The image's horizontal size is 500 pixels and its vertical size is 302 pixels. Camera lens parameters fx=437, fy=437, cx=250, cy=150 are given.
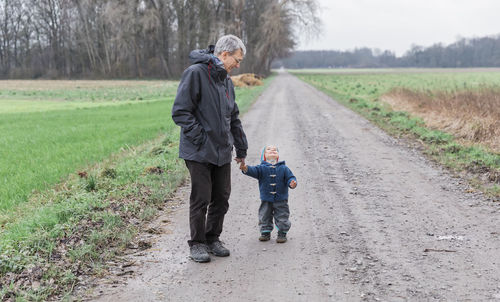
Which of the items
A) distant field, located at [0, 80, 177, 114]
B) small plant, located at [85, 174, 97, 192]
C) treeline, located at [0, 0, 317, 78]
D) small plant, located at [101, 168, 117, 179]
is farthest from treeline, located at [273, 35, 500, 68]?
small plant, located at [85, 174, 97, 192]

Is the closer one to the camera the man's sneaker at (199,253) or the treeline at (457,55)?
the man's sneaker at (199,253)

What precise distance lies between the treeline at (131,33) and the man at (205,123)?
152 ft

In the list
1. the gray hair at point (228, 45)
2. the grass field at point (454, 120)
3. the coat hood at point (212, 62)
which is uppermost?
the gray hair at point (228, 45)

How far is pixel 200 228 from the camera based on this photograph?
4410 mm

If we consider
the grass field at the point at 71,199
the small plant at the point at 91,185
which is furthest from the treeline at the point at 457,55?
the small plant at the point at 91,185

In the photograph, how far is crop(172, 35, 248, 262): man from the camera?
162 inches

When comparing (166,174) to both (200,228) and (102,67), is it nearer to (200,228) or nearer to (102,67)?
(200,228)

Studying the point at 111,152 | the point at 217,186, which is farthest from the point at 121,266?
the point at 111,152

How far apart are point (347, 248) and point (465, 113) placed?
30.8 ft

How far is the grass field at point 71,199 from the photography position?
158 inches

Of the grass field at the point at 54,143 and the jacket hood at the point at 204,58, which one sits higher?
the jacket hood at the point at 204,58

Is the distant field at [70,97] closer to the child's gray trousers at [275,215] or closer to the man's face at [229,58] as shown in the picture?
the child's gray trousers at [275,215]

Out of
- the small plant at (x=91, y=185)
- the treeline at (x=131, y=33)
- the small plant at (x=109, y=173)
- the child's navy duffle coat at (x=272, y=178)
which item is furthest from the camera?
the treeline at (x=131, y=33)

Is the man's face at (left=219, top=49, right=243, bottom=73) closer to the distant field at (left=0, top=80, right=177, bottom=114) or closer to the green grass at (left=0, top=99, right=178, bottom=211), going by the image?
the green grass at (left=0, top=99, right=178, bottom=211)
